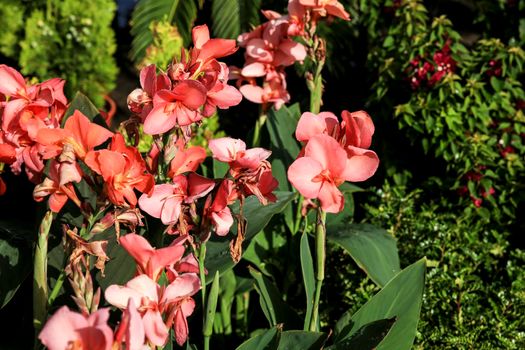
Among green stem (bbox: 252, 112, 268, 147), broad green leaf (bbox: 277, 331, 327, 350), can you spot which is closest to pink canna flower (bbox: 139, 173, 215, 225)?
broad green leaf (bbox: 277, 331, 327, 350)

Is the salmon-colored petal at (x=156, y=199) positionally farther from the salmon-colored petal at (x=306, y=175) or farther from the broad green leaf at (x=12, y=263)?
the broad green leaf at (x=12, y=263)

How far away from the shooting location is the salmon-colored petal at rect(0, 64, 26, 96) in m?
1.47

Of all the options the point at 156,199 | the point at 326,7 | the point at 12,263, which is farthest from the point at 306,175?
the point at 326,7

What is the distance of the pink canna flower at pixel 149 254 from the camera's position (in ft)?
3.59

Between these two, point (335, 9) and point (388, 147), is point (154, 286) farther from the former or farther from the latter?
point (388, 147)

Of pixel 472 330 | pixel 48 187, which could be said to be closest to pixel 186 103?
pixel 48 187

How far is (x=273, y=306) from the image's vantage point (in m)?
1.83

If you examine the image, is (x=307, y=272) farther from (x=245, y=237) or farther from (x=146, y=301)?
(x=146, y=301)

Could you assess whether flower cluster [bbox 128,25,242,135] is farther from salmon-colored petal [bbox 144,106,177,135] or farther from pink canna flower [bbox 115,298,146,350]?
pink canna flower [bbox 115,298,146,350]

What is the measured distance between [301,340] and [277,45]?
0.98 meters

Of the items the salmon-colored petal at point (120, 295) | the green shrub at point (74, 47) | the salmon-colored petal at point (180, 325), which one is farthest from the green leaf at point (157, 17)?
the salmon-colored petal at point (120, 295)

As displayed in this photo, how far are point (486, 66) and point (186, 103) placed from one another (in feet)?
6.59

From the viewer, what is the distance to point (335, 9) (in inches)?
81.6

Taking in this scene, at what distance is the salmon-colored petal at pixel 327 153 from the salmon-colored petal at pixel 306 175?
0.04ft
